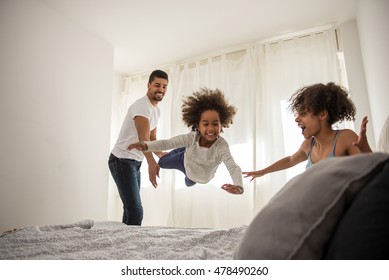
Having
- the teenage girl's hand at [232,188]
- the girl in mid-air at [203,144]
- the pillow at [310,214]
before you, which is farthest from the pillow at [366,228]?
the girl in mid-air at [203,144]

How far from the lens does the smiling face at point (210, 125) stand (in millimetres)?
1662

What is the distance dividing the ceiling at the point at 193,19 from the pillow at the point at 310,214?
2294 mm

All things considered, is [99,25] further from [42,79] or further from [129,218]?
[129,218]

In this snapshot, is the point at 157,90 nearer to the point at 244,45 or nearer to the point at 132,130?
the point at 132,130

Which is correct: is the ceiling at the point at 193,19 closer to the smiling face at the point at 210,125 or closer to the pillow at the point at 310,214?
the smiling face at the point at 210,125

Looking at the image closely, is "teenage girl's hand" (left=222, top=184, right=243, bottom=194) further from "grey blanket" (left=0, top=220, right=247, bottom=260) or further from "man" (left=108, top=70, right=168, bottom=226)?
"man" (left=108, top=70, right=168, bottom=226)

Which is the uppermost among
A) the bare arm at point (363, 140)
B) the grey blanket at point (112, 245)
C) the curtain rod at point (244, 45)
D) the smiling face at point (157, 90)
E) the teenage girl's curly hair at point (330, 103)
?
the curtain rod at point (244, 45)

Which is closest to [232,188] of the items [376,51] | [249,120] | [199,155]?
[199,155]

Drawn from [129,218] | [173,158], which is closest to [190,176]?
[173,158]

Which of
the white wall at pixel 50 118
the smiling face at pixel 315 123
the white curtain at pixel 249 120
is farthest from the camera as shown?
the white curtain at pixel 249 120

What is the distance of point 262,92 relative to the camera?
9.29 ft

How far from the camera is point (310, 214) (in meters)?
0.40

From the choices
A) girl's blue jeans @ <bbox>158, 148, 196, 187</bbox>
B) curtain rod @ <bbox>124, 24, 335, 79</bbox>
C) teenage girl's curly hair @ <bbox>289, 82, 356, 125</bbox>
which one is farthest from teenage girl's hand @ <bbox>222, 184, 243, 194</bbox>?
curtain rod @ <bbox>124, 24, 335, 79</bbox>

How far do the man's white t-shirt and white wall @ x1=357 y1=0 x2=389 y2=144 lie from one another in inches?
58.5
